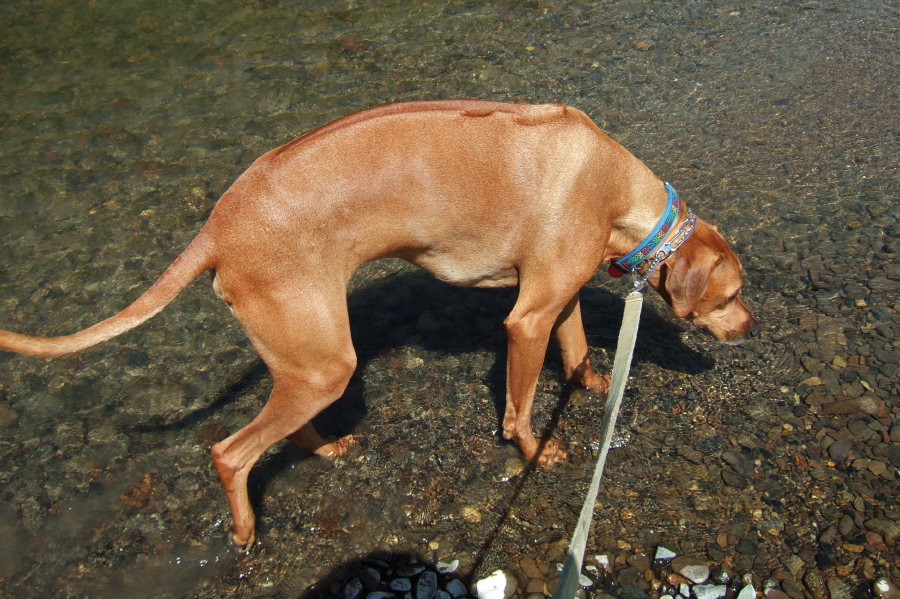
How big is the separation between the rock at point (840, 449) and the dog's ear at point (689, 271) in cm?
112

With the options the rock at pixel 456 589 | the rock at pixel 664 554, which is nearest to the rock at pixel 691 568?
the rock at pixel 664 554

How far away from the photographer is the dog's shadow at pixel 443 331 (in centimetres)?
461

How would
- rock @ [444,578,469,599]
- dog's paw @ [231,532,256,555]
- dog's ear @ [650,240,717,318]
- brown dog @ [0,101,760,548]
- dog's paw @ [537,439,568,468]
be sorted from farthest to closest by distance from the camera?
dog's paw @ [537,439,568,468] < dog's ear @ [650,240,717,318] < dog's paw @ [231,532,256,555] < rock @ [444,578,469,599] < brown dog @ [0,101,760,548]

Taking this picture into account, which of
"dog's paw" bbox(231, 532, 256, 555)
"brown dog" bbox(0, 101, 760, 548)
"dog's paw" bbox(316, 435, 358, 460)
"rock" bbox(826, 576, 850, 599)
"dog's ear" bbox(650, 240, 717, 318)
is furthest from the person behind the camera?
"dog's paw" bbox(316, 435, 358, 460)

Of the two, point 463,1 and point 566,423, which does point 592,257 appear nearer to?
point 566,423

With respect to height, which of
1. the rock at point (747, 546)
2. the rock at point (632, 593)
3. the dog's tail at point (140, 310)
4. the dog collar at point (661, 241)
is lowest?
the rock at point (747, 546)

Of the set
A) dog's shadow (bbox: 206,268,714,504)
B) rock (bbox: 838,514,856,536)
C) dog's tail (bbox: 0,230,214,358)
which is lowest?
rock (bbox: 838,514,856,536)

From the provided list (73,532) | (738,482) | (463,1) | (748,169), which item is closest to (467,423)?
(738,482)

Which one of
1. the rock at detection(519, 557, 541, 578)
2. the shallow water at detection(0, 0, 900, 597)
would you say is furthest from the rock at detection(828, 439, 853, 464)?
the rock at detection(519, 557, 541, 578)

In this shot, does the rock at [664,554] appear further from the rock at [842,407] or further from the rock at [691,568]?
the rock at [842,407]

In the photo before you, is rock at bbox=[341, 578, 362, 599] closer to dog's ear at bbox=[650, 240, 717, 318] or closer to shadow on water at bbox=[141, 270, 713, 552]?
shadow on water at bbox=[141, 270, 713, 552]

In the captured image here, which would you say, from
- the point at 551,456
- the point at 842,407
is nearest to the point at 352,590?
the point at 551,456

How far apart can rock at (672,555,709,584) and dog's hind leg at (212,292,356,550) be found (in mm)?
1820

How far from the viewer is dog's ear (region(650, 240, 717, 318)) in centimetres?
391
